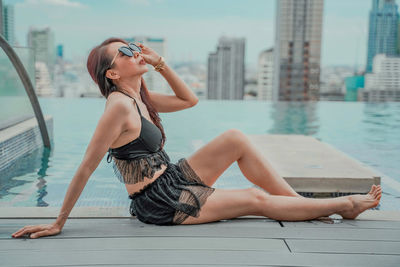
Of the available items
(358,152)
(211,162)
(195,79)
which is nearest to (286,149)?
(358,152)

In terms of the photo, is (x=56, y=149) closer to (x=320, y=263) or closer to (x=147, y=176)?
(x=147, y=176)

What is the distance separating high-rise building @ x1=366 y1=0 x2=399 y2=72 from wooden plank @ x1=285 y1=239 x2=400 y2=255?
52075 mm

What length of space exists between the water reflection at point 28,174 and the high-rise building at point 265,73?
33676 millimetres

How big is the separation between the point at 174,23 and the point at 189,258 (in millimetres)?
56190

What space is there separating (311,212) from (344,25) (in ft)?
195

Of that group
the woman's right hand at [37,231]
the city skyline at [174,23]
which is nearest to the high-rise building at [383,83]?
the city skyline at [174,23]

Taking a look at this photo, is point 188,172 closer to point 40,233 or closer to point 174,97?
point 174,97

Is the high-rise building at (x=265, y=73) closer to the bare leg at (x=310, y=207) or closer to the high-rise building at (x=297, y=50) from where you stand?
the high-rise building at (x=297, y=50)

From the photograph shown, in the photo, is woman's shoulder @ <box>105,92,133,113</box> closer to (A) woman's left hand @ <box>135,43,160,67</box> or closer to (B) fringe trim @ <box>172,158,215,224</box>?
(A) woman's left hand @ <box>135,43,160,67</box>

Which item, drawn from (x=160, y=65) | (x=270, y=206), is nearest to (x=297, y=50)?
(x=160, y=65)

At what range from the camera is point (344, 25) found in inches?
2266

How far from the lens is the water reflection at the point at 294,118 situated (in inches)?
383

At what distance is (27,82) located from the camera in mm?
5672

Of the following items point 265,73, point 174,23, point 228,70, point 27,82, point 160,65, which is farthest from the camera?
point 174,23
